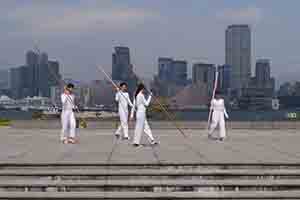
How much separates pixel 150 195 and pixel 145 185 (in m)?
0.35

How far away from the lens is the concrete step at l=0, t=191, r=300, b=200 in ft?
32.4

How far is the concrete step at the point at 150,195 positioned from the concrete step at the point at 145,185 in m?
0.19

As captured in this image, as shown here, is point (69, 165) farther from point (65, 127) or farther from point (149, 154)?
point (65, 127)

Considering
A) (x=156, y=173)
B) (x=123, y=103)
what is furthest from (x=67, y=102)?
(x=156, y=173)

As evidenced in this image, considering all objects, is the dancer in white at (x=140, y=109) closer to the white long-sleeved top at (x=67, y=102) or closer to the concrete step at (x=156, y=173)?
the white long-sleeved top at (x=67, y=102)

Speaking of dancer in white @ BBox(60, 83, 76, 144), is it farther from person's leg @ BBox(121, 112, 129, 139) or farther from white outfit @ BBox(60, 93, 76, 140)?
person's leg @ BBox(121, 112, 129, 139)

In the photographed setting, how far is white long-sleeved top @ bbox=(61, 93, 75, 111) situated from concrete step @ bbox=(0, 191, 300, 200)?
7.48m

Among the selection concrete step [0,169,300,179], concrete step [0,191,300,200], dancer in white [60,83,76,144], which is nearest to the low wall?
dancer in white [60,83,76,144]

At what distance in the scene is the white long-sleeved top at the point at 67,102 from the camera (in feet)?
56.8

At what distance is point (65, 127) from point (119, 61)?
4.63 metres

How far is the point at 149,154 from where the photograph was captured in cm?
1346

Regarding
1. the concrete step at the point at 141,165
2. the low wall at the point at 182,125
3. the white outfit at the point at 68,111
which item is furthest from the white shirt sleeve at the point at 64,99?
the low wall at the point at 182,125

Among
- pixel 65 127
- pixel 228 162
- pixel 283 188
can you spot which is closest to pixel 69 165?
pixel 228 162

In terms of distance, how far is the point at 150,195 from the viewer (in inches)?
392
